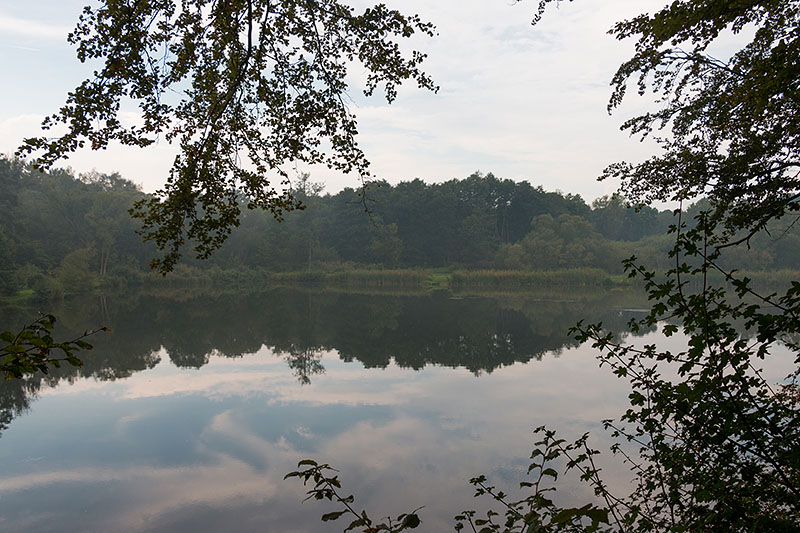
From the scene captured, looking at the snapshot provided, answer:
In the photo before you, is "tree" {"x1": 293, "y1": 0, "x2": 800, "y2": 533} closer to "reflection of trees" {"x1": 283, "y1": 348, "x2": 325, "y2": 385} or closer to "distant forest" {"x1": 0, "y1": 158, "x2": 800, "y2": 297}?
"reflection of trees" {"x1": 283, "y1": 348, "x2": 325, "y2": 385}

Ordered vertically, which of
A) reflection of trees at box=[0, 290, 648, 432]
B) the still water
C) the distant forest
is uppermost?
the distant forest

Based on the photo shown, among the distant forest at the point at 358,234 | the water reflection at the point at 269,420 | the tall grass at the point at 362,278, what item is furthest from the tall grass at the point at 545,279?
the water reflection at the point at 269,420

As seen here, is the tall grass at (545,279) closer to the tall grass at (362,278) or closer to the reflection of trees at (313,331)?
the tall grass at (362,278)

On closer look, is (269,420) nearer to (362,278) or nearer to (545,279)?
(545,279)

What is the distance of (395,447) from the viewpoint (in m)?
7.76

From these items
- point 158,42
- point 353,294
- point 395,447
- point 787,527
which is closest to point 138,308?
point 353,294

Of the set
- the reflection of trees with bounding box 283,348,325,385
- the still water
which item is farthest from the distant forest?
the reflection of trees with bounding box 283,348,325,385

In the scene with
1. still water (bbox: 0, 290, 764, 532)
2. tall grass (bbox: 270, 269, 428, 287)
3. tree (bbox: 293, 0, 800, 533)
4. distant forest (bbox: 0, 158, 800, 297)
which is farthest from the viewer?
tall grass (bbox: 270, 269, 428, 287)

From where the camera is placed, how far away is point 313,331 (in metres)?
19.7

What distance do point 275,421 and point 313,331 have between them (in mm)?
10746

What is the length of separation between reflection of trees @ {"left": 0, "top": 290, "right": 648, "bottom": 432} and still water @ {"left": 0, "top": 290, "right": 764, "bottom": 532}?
0.40ft

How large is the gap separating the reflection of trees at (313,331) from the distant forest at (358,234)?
45.1 ft

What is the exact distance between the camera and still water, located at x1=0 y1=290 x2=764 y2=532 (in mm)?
6035

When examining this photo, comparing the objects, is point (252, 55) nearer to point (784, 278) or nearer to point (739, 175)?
point (739, 175)
